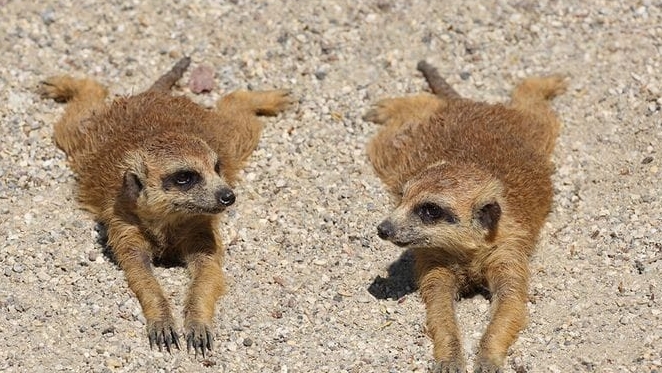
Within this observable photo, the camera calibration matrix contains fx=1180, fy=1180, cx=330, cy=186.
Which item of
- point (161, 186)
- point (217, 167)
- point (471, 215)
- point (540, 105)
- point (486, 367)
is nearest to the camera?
point (486, 367)

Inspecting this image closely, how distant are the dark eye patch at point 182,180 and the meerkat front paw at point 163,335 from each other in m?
0.77

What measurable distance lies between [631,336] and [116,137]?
3330 millimetres

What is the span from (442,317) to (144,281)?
1.66 meters

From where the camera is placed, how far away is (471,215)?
649 cm

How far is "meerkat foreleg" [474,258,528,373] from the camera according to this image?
6.14 m

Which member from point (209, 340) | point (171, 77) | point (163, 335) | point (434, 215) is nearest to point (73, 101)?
point (171, 77)

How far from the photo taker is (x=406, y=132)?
7.98 metres

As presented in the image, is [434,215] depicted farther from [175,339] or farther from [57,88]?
[57,88]

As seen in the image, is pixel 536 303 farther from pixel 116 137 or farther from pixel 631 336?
pixel 116 137

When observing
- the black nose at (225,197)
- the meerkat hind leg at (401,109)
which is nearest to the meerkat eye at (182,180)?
the black nose at (225,197)

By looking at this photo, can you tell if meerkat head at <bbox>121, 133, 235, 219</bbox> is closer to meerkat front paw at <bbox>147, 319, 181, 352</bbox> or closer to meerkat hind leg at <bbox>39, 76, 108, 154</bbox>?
meerkat front paw at <bbox>147, 319, 181, 352</bbox>

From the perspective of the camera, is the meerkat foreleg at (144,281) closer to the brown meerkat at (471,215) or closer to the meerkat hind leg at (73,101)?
the meerkat hind leg at (73,101)

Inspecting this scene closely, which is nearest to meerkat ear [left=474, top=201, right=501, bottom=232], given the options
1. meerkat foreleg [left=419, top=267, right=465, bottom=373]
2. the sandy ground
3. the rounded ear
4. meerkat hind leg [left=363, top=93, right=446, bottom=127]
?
meerkat foreleg [left=419, top=267, right=465, bottom=373]

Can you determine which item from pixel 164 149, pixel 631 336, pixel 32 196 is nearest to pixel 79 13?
pixel 32 196
